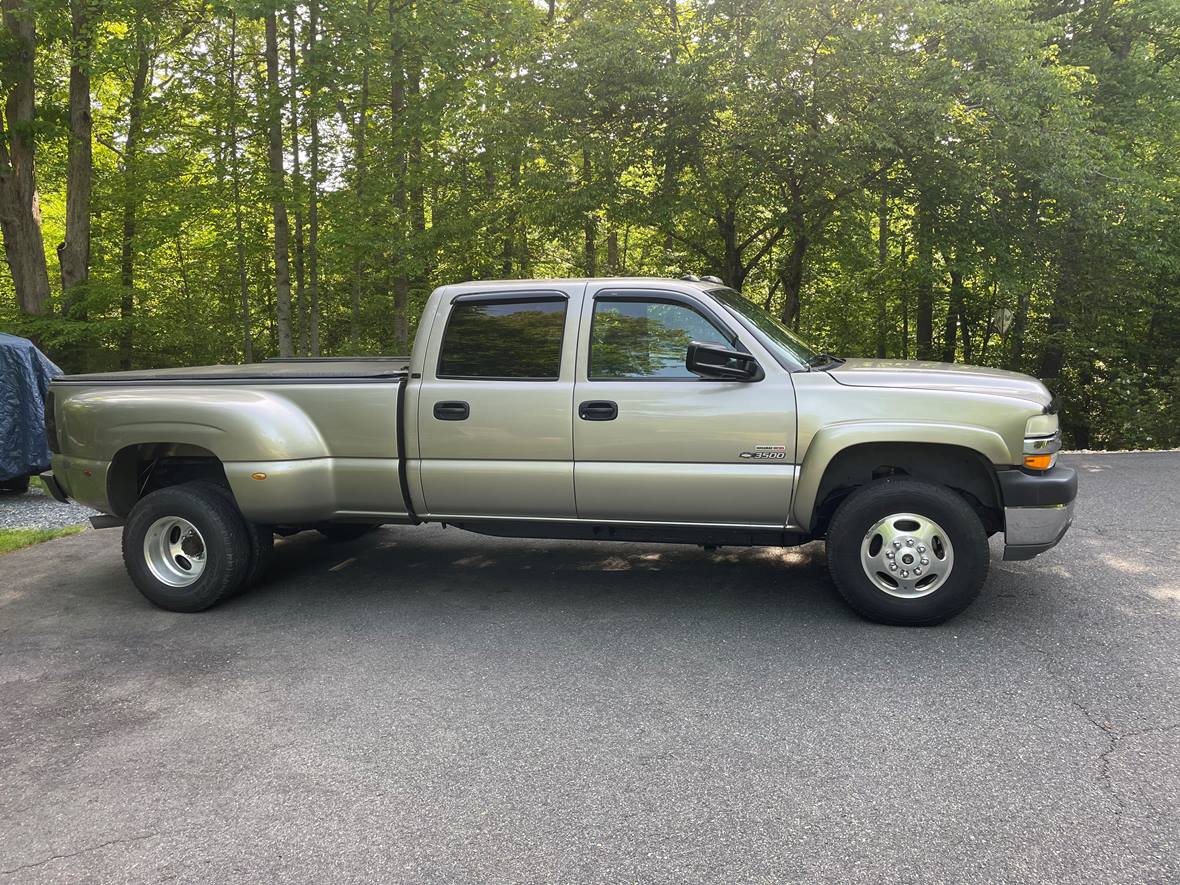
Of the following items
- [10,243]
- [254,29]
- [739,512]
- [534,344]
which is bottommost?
[739,512]

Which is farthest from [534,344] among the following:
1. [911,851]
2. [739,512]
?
[911,851]

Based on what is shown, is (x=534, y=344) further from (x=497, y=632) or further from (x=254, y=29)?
(x=254, y=29)

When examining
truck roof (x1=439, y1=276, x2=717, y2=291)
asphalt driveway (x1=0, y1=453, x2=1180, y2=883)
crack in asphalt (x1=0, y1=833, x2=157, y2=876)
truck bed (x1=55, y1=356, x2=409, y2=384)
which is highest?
truck roof (x1=439, y1=276, x2=717, y2=291)

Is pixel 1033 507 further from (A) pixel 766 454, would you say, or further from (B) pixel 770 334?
(B) pixel 770 334

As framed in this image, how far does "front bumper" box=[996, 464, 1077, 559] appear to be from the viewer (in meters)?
4.35

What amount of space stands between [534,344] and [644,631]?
1.84 m

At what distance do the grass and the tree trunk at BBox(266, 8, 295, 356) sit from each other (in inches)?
257

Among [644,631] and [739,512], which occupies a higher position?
[739,512]

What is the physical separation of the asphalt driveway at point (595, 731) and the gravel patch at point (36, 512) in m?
2.68

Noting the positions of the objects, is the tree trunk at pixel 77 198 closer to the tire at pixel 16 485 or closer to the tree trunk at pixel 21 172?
the tree trunk at pixel 21 172

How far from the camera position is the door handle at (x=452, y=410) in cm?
498

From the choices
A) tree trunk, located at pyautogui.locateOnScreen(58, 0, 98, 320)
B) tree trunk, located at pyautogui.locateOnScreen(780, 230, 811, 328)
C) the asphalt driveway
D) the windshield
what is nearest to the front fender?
the windshield

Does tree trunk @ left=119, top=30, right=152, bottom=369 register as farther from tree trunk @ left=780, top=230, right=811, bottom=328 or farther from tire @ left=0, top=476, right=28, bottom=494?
tree trunk @ left=780, top=230, right=811, bottom=328

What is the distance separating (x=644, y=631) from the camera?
463 cm
